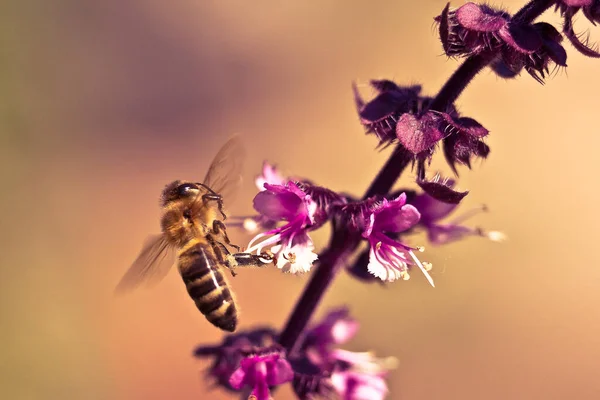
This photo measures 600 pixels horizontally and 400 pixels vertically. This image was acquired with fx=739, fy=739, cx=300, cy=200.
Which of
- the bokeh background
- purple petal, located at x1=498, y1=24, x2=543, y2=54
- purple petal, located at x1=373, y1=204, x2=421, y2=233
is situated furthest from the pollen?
the bokeh background

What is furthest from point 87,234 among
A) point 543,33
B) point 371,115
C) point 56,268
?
point 543,33

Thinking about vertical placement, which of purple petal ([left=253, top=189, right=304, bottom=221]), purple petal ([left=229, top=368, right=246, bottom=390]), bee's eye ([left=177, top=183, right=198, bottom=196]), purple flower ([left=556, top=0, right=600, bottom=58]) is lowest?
purple petal ([left=229, top=368, right=246, bottom=390])

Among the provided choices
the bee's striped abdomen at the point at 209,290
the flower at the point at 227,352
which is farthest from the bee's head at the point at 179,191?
the flower at the point at 227,352

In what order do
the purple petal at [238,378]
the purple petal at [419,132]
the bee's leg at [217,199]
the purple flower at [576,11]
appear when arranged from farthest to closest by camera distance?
the bee's leg at [217,199] → the purple petal at [238,378] → the purple petal at [419,132] → the purple flower at [576,11]

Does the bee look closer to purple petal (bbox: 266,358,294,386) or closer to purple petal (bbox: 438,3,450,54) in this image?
purple petal (bbox: 266,358,294,386)

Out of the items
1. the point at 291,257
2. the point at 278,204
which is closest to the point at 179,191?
the point at 278,204

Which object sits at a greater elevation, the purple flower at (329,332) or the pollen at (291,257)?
the pollen at (291,257)

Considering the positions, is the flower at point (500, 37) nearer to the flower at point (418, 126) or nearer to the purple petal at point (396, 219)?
the flower at point (418, 126)

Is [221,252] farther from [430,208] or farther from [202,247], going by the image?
[430,208]
